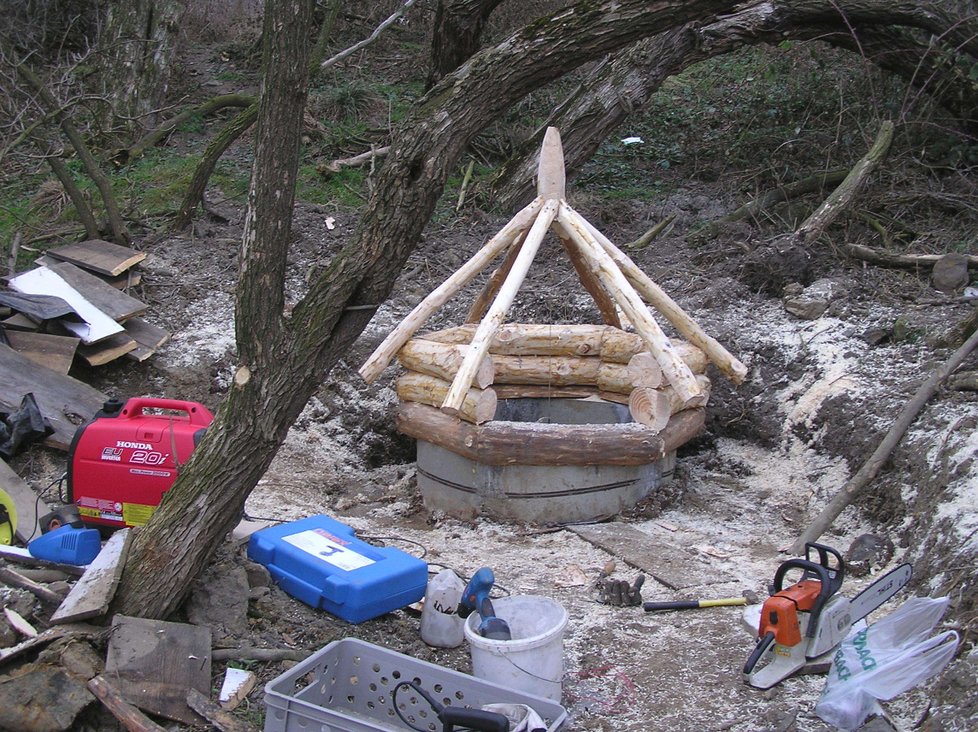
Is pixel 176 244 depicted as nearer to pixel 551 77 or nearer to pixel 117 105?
pixel 117 105

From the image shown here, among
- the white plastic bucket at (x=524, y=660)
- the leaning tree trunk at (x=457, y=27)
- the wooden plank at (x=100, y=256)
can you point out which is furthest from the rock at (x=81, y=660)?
the leaning tree trunk at (x=457, y=27)

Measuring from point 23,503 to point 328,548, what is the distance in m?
1.47

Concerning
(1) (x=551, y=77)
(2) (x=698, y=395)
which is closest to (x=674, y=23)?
(1) (x=551, y=77)

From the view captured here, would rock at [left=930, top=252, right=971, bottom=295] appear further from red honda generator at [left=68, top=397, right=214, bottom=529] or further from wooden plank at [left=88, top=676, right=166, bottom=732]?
wooden plank at [left=88, top=676, right=166, bottom=732]

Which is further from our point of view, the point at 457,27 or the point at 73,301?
the point at 457,27

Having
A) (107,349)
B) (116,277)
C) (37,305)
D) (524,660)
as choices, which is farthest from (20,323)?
(524,660)

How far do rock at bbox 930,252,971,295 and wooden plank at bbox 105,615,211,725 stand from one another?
5.28 metres

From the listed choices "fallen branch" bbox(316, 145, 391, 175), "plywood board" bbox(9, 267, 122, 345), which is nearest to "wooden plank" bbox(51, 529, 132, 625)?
"plywood board" bbox(9, 267, 122, 345)

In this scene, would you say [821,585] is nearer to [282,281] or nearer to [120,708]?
[282,281]

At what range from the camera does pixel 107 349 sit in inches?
231

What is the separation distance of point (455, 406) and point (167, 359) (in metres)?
2.59

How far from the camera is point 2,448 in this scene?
4.59 metres

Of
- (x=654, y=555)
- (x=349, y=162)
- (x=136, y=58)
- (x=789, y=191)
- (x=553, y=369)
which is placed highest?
(x=136, y=58)

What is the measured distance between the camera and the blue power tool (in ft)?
10.1
